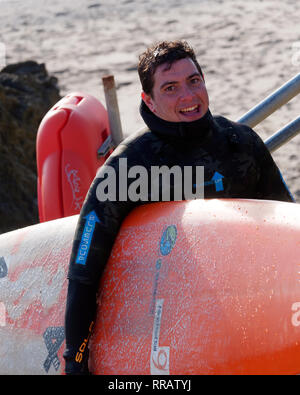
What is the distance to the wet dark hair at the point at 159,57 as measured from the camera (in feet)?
6.54

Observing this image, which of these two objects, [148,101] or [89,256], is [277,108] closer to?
[148,101]

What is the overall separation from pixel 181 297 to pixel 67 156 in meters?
1.41

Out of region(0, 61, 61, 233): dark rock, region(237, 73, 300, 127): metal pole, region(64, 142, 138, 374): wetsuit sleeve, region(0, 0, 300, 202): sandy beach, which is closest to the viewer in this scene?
region(64, 142, 138, 374): wetsuit sleeve

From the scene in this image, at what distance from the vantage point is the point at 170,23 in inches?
304

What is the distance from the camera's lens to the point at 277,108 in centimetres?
257

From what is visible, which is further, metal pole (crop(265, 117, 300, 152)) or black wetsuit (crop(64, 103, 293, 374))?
metal pole (crop(265, 117, 300, 152))

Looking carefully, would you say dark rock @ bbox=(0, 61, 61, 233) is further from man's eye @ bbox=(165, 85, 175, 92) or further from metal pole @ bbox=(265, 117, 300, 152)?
man's eye @ bbox=(165, 85, 175, 92)

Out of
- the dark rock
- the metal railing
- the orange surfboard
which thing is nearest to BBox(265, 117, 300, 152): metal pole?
the metal railing

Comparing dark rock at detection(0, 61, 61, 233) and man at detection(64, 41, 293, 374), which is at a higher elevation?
man at detection(64, 41, 293, 374)

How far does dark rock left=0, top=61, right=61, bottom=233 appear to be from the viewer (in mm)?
4621

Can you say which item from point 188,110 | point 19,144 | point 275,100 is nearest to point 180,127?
point 188,110

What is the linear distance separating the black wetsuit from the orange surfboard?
5 cm

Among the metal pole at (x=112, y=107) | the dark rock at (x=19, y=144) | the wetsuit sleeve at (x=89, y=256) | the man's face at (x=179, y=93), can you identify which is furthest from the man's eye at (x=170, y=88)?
the dark rock at (x=19, y=144)
